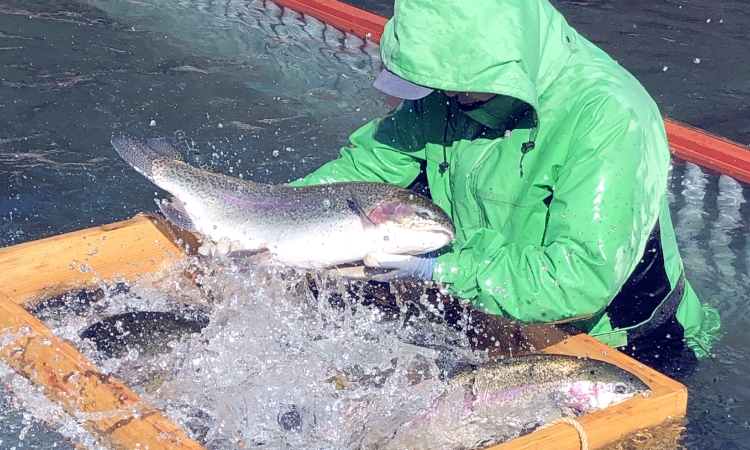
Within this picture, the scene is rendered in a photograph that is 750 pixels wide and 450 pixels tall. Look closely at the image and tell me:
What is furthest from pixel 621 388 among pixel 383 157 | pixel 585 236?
pixel 383 157

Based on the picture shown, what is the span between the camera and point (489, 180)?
328cm

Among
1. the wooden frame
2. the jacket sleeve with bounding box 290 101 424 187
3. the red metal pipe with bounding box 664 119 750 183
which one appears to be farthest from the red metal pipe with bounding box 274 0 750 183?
the wooden frame

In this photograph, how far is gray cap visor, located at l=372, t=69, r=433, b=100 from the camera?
2.86 m

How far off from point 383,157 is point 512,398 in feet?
3.90

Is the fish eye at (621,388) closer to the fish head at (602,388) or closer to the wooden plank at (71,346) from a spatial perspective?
the fish head at (602,388)

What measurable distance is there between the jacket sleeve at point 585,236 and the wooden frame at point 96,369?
0.34m

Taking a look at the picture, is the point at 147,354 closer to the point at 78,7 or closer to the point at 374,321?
the point at 374,321

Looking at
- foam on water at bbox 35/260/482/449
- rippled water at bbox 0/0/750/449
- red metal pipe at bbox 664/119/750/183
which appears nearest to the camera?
foam on water at bbox 35/260/482/449

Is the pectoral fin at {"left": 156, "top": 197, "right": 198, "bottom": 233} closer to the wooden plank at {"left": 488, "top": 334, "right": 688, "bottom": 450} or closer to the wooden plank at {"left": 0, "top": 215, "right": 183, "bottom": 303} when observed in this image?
the wooden plank at {"left": 0, "top": 215, "right": 183, "bottom": 303}

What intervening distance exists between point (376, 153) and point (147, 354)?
118 centimetres

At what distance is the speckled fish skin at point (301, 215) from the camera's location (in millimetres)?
2912

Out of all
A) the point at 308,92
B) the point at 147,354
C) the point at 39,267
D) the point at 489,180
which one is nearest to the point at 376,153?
the point at 489,180

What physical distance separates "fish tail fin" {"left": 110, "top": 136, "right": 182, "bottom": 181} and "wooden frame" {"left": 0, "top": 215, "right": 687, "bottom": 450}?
2.04 feet

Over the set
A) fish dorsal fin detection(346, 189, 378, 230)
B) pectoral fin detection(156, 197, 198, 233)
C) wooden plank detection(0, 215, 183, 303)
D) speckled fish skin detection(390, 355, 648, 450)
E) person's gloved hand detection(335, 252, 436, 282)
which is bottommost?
wooden plank detection(0, 215, 183, 303)
